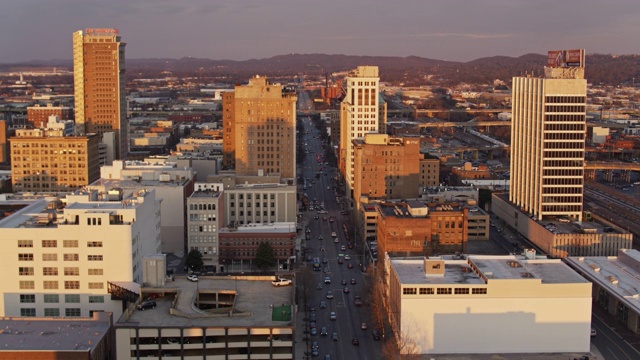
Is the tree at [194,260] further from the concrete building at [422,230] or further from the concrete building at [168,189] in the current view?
the concrete building at [422,230]

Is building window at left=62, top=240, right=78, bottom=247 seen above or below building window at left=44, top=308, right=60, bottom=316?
above

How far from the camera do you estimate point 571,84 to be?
6097 centimetres

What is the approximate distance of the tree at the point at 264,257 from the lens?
5638cm

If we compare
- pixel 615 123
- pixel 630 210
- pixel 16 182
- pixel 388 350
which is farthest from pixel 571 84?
pixel 615 123

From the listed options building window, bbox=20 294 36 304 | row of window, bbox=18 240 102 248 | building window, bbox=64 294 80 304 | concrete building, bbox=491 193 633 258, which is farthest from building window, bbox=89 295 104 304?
concrete building, bbox=491 193 633 258

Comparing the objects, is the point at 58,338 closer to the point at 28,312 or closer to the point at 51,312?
the point at 51,312

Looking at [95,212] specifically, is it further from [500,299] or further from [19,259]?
[500,299]

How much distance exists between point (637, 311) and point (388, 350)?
42.5 feet

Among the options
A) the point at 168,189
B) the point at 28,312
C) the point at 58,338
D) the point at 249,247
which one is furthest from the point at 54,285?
the point at 168,189

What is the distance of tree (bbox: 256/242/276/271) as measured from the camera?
56.4m

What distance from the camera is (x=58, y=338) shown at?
30.7m

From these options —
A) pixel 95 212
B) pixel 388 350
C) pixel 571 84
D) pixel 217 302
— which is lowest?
pixel 388 350

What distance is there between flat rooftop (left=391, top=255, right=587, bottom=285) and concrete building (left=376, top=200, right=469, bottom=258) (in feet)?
15.8

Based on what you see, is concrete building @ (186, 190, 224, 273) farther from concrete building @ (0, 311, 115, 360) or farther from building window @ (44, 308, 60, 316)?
concrete building @ (0, 311, 115, 360)
